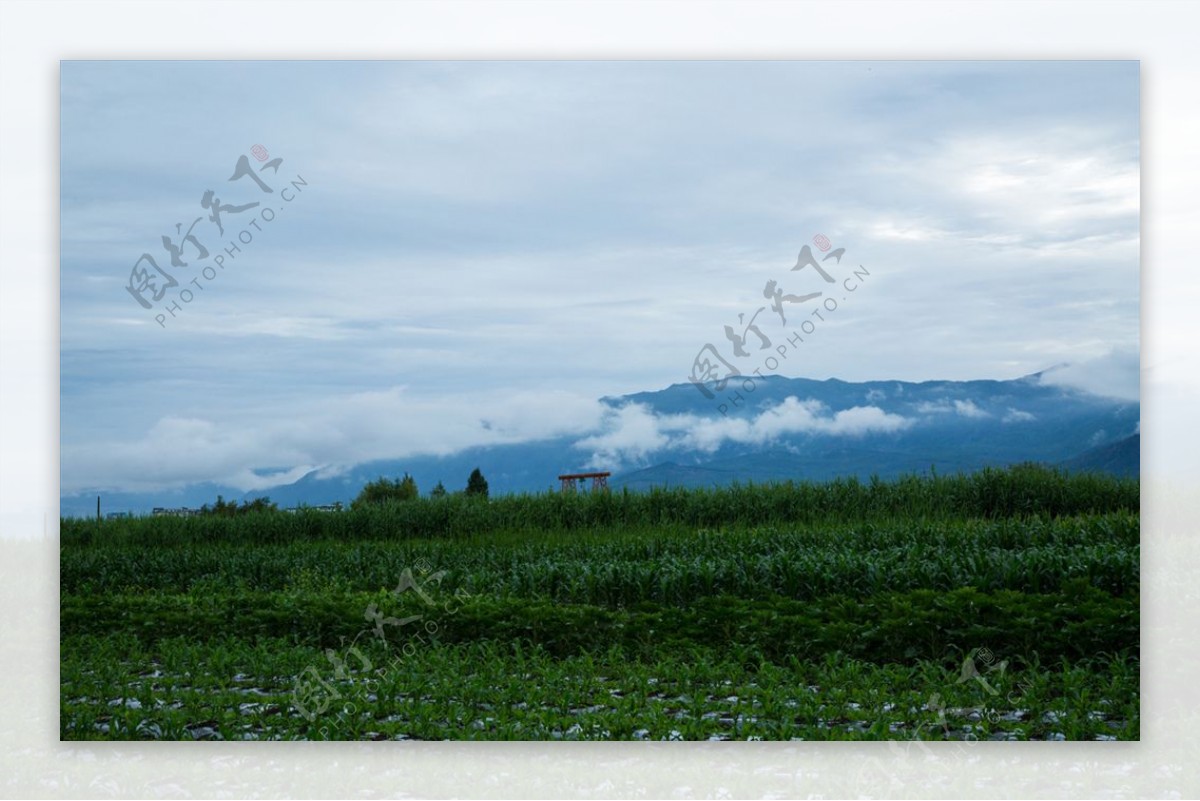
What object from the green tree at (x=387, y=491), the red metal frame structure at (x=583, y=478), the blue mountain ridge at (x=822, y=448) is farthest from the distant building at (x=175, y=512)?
the red metal frame structure at (x=583, y=478)

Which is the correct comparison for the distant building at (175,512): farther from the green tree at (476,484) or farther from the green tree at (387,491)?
the green tree at (476,484)

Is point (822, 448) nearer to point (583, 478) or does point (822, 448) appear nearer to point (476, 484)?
point (583, 478)

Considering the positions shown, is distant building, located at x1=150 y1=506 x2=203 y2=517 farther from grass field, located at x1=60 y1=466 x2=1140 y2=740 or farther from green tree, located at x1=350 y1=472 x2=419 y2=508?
green tree, located at x1=350 y1=472 x2=419 y2=508

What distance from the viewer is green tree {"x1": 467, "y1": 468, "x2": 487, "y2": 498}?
5.77m

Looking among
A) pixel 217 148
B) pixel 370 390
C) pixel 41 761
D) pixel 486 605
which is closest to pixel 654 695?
pixel 486 605

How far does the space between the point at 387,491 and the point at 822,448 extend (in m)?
2.49

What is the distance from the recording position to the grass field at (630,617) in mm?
4820

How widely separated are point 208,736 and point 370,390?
1871mm

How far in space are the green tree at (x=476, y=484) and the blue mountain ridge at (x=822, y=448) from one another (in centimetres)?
4

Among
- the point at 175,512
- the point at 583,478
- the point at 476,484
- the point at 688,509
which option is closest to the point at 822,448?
the point at 688,509

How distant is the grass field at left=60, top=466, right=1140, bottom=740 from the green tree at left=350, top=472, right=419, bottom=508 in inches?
5.7

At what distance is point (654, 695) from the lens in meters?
5.01

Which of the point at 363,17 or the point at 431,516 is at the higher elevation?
the point at 363,17

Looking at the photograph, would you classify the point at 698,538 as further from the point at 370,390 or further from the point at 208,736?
the point at 208,736
